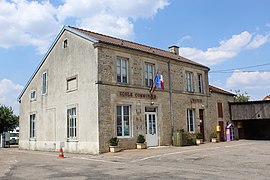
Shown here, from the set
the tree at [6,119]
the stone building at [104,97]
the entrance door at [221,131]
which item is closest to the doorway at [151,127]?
the stone building at [104,97]

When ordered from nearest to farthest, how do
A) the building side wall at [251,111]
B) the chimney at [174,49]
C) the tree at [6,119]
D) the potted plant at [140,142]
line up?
1. the potted plant at [140,142]
2. the building side wall at [251,111]
3. the chimney at [174,49]
4. the tree at [6,119]

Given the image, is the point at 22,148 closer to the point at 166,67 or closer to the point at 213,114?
the point at 166,67

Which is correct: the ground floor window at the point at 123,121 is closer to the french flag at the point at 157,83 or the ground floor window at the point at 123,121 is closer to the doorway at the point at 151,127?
the doorway at the point at 151,127

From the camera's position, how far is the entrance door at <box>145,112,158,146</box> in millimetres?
17766

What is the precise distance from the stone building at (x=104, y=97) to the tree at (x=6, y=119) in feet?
50.3

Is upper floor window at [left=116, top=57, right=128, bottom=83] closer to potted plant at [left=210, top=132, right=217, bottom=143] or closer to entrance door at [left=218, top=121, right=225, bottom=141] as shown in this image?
potted plant at [left=210, top=132, right=217, bottom=143]

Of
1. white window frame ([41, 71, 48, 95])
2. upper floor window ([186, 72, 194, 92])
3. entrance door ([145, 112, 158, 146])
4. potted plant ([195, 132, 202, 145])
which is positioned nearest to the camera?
entrance door ([145, 112, 158, 146])

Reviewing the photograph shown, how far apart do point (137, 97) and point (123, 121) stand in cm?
179

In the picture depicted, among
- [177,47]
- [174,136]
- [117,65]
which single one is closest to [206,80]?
[177,47]

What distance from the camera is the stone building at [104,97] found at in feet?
52.1

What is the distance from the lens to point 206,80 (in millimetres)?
23203

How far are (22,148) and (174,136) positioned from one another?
12492 millimetres

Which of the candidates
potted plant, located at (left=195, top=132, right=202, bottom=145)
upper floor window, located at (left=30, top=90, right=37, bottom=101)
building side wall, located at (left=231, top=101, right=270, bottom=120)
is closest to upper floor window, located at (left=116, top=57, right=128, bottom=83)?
potted plant, located at (left=195, top=132, right=202, bottom=145)

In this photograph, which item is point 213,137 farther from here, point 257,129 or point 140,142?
point 257,129
